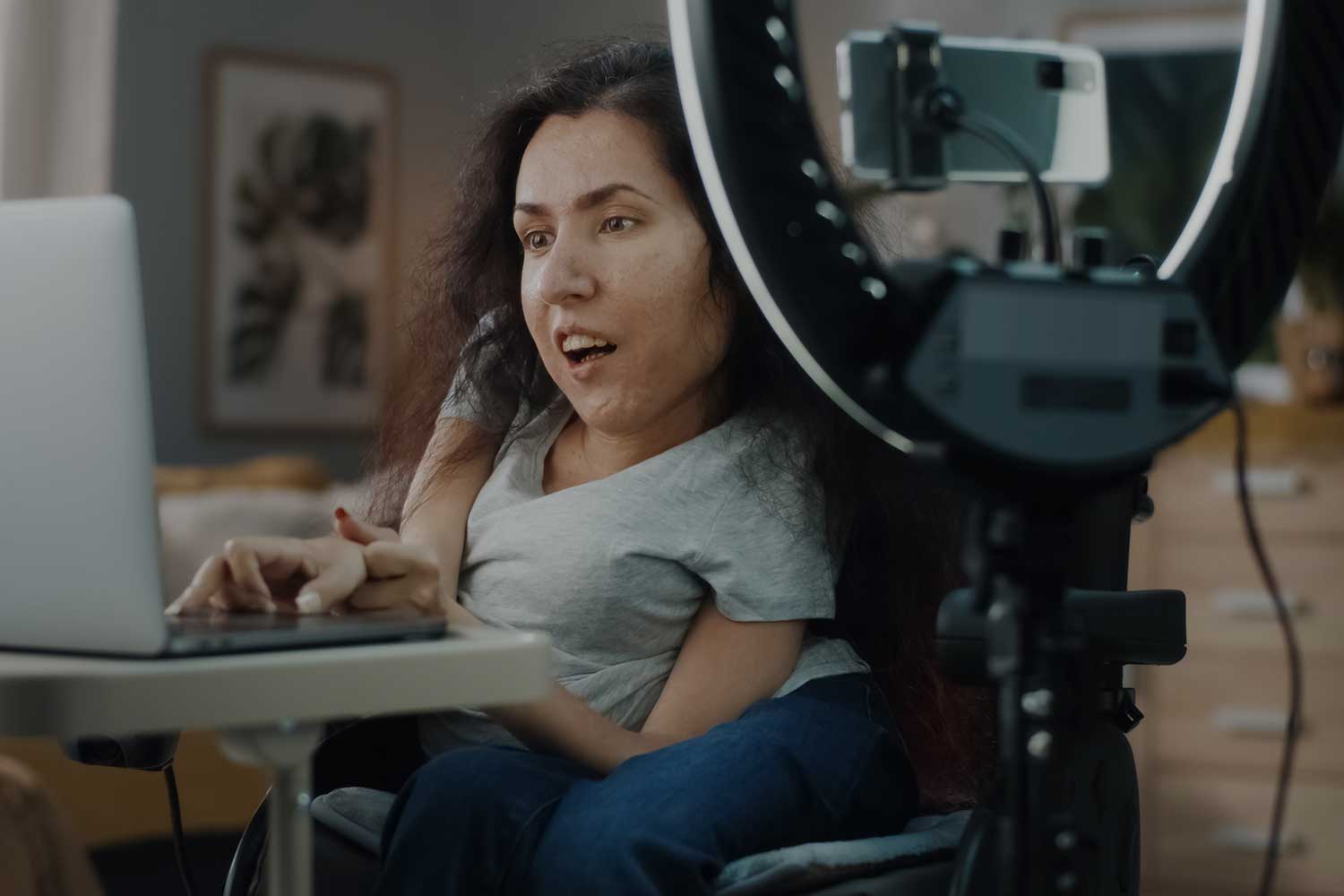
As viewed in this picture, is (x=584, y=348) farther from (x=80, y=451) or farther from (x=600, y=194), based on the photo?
(x=80, y=451)

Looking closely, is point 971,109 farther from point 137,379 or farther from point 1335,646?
point 1335,646

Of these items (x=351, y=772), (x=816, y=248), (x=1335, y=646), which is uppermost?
(x=816, y=248)

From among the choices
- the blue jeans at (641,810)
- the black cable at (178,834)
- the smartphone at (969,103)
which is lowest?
the black cable at (178,834)

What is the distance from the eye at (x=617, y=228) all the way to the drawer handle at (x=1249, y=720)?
2.17m

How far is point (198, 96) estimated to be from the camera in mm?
3633

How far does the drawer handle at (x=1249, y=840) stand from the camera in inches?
110

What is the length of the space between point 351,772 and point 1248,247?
0.77 m

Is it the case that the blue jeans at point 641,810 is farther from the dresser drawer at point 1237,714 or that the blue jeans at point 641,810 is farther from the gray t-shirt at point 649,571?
A: the dresser drawer at point 1237,714

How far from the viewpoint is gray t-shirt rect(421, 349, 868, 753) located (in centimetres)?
109

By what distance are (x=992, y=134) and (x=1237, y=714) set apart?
2.48 meters

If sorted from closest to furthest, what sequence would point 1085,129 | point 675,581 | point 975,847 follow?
point 1085,129 → point 975,847 → point 675,581

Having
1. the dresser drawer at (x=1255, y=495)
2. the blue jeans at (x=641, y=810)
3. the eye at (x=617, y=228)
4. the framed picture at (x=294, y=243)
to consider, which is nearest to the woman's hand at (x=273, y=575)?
the blue jeans at (x=641, y=810)

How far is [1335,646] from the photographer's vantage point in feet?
9.29

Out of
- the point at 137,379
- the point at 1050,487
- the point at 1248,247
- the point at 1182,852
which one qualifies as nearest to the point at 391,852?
the point at 137,379
